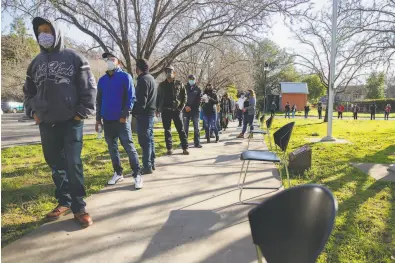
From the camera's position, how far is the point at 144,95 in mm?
5543

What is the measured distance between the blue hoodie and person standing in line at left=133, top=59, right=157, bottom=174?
2.25 ft

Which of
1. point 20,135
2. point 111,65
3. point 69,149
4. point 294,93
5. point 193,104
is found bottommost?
point 20,135

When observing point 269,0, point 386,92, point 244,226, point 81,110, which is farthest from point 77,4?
point 386,92

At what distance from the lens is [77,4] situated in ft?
34.3

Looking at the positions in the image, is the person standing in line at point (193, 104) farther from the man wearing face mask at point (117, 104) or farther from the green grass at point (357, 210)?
the man wearing face mask at point (117, 104)

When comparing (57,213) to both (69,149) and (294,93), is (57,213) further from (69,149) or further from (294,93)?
(294,93)

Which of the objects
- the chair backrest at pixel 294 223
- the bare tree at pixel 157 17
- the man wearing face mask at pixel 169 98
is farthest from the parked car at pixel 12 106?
the chair backrest at pixel 294 223

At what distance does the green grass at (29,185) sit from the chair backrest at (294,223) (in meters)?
2.78

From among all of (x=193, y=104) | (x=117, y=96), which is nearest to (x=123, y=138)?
(x=117, y=96)

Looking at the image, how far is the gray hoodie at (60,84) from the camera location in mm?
3467

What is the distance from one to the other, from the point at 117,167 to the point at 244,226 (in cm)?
259

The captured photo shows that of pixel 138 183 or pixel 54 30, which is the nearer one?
pixel 54 30

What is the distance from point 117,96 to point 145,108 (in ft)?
2.93

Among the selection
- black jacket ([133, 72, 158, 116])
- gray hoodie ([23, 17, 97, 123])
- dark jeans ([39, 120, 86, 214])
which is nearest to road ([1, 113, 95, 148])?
black jacket ([133, 72, 158, 116])
